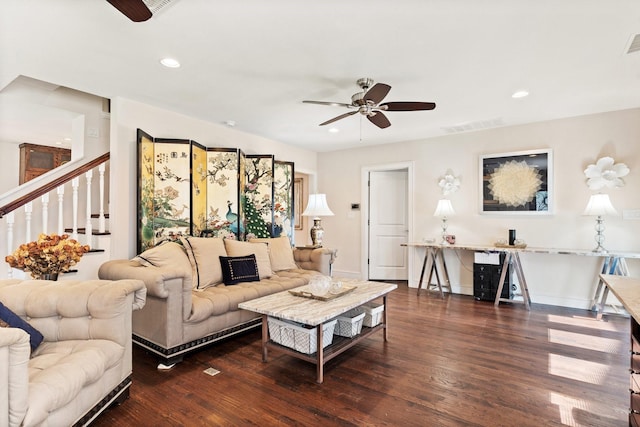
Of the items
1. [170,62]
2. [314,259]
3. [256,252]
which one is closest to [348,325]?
[256,252]

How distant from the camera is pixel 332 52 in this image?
8.25 feet

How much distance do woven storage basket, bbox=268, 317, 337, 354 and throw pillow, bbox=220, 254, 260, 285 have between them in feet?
2.82

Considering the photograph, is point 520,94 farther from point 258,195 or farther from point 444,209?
point 258,195

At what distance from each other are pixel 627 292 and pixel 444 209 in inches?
127

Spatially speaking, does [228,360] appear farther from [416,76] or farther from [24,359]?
[416,76]

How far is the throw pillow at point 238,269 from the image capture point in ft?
10.8

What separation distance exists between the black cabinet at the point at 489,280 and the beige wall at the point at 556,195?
331 millimetres

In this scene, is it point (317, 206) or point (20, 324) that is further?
point (317, 206)

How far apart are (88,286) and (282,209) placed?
10.8ft

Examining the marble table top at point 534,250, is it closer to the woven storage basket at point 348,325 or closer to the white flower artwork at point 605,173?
the white flower artwork at point 605,173

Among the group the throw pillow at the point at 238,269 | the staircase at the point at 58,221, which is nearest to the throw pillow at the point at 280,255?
the throw pillow at the point at 238,269

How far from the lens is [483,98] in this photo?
351cm

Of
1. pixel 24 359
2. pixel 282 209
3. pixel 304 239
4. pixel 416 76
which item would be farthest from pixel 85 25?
pixel 304 239

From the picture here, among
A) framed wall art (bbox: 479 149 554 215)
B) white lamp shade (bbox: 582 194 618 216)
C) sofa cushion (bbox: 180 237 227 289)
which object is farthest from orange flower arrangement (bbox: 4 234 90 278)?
white lamp shade (bbox: 582 194 618 216)
